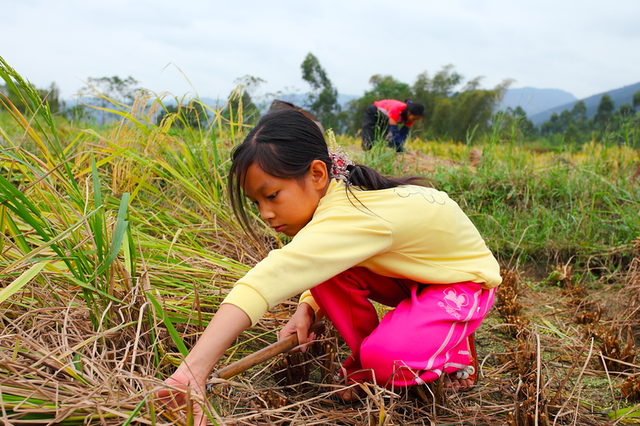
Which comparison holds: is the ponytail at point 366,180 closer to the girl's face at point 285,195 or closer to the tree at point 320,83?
the girl's face at point 285,195

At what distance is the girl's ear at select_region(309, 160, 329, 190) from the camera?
4.13 ft

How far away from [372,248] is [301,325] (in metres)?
0.41

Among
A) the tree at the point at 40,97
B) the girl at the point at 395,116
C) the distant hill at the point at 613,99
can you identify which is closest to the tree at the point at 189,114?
the tree at the point at 40,97

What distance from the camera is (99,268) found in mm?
1048

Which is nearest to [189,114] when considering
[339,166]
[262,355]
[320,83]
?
[339,166]

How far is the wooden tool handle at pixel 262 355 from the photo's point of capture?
3.34 feet

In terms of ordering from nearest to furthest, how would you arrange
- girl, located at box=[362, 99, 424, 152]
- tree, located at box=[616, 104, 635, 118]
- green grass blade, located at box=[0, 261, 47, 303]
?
green grass blade, located at box=[0, 261, 47, 303] → tree, located at box=[616, 104, 635, 118] → girl, located at box=[362, 99, 424, 152]

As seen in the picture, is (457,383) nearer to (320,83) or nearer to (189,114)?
(189,114)

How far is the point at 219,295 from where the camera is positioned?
1552 mm

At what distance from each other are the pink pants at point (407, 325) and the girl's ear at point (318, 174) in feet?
0.94

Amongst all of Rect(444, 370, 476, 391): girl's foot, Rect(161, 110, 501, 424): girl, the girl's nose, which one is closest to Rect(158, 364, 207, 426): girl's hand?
Rect(161, 110, 501, 424): girl

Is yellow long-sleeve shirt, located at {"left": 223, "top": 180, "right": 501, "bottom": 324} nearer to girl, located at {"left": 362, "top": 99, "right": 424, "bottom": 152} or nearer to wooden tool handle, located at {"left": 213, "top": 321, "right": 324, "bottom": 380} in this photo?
wooden tool handle, located at {"left": 213, "top": 321, "right": 324, "bottom": 380}

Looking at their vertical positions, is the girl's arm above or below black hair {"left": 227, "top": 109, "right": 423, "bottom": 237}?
below

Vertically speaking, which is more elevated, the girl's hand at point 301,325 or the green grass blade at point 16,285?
the green grass blade at point 16,285
